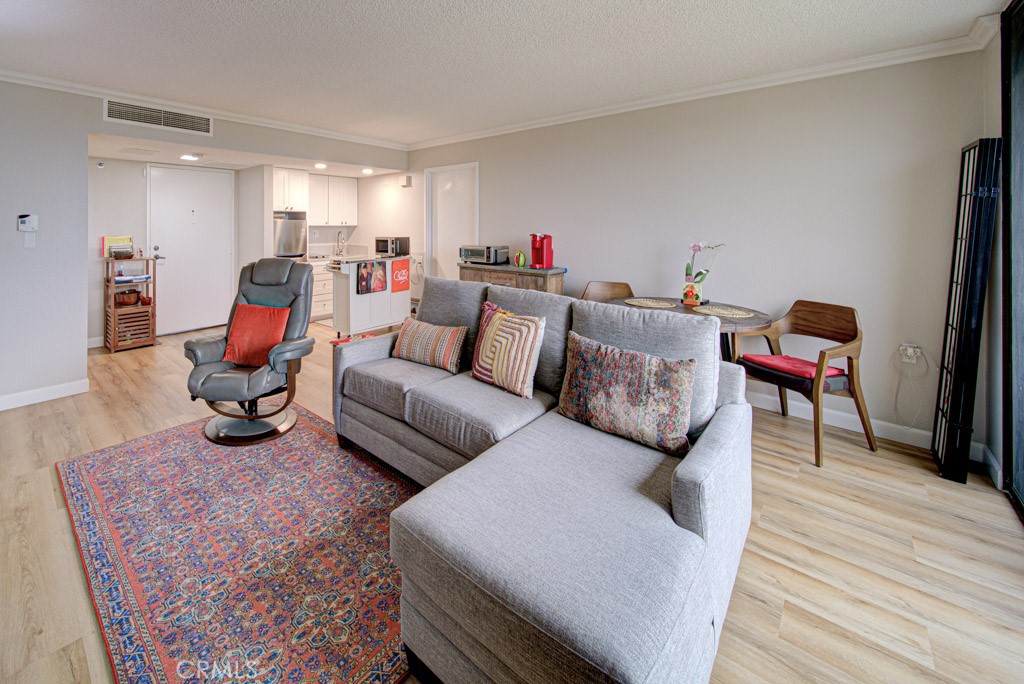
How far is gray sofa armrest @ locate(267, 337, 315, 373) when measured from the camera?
9.66 feet

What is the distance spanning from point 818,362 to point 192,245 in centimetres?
686

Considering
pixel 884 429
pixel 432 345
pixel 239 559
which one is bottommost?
pixel 239 559

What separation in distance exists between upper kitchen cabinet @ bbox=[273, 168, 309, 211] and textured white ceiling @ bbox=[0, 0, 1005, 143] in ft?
6.12

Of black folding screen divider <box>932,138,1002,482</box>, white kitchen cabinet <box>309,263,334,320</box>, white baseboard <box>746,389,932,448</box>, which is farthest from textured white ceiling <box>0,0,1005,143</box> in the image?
white kitchen cabinet <box>309,263,334,320</box>

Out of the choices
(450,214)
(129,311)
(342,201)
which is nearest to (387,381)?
(450,214)

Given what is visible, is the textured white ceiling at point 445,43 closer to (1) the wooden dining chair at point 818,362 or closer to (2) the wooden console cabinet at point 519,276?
(2) the wooden console cabinet at point 519,276

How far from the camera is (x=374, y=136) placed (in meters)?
5.96

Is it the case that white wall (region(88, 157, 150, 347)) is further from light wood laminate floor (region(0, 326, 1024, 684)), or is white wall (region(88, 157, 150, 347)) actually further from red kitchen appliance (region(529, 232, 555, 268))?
red kitchen appliance (region(529, 232, 555, 268))

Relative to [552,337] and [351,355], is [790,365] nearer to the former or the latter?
[552,337]

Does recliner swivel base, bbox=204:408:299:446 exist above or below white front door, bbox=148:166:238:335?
below

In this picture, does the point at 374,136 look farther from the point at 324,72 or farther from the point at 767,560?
the point at 767,560

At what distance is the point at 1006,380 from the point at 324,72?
15.5 ft

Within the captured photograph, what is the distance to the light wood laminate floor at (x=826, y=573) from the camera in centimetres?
156

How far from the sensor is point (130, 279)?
516 centimetres
